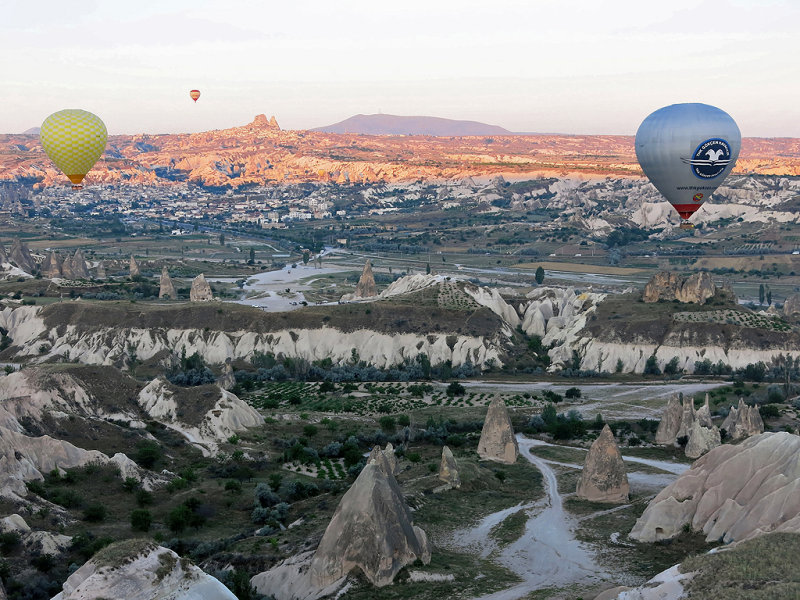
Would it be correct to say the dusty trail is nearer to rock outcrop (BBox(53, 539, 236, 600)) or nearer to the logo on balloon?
rock outcrop (BBox(53, 539, 236, 600))

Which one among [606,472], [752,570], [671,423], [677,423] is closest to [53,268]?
[671,423]

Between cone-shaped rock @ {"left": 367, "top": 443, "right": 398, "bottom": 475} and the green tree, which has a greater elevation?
cone-shaped rock @ {"left": 367, "top": 443, "right": 398, "bottom": 475}

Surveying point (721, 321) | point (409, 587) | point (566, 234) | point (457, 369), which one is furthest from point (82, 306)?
point (566, 234)

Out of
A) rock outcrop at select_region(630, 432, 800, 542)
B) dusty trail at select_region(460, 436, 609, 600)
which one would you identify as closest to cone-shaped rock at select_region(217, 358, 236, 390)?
dusty trail at select_region(460, 436, 609, 600)

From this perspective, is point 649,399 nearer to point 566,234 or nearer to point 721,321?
point 721,321

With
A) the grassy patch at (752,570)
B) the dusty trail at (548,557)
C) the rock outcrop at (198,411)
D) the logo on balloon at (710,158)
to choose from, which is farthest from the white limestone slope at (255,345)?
the grassy patch at (752,570)
